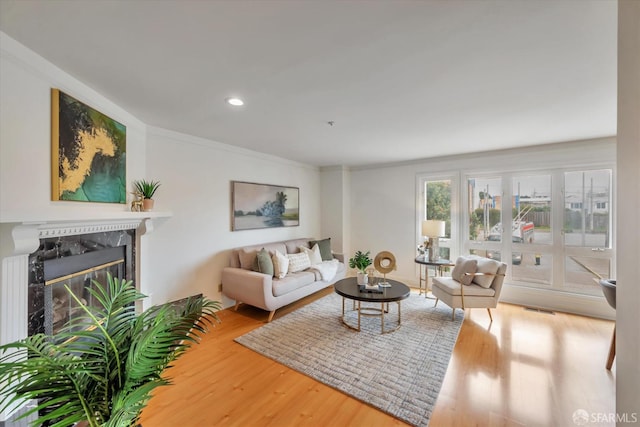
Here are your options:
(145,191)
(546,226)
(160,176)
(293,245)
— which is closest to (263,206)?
(293,245)

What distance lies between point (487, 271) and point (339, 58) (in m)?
3.11

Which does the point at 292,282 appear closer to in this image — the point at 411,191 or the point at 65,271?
the point at 65,271

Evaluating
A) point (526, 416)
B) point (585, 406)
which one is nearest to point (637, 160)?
point (526, 416)

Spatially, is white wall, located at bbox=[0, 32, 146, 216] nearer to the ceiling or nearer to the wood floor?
the ceiling

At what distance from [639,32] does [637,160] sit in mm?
466

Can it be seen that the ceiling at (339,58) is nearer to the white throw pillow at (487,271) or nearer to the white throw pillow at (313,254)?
the white throw pillow at (487,271)

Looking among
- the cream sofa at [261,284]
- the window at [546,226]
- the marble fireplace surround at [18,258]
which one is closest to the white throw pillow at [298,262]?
the cream sofa at [261,284]

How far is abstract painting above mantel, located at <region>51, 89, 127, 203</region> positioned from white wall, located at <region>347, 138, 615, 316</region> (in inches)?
160

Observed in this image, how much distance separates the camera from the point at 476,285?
127 inches

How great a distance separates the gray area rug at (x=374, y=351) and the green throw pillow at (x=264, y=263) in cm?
66

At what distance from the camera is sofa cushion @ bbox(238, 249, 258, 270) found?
3.58 metres

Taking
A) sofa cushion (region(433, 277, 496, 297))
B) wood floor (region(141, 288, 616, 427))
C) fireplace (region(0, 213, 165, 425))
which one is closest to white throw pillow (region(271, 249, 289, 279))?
wood floor (region(141, 288, 616, 427))

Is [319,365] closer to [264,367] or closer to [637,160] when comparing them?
[264,367]

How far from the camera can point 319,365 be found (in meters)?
2.30
